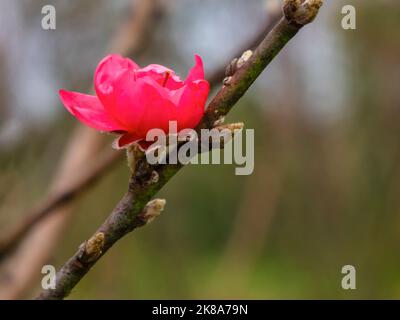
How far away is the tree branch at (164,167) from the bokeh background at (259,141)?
0.61m

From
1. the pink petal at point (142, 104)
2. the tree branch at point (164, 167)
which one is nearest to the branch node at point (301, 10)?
the tree branch at point (164, 167)

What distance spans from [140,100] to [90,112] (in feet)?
0.22

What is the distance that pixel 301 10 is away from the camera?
0.47 metres

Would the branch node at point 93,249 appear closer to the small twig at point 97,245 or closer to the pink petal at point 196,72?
the small twig at point 97,245

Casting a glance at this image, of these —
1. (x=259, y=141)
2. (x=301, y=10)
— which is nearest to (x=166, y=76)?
(x=301, y=10)

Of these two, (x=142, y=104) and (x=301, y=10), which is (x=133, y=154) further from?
(x=301, y=10)

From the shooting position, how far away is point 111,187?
7.92 feet

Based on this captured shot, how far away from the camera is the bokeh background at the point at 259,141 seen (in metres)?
1.73

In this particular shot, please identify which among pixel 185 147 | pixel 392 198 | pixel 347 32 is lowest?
pixel 185 147

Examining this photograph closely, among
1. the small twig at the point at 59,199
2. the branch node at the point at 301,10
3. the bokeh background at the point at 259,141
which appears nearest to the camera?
the branch node at the point at 301,10

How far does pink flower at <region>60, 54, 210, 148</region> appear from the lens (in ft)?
1.65
